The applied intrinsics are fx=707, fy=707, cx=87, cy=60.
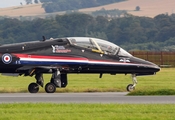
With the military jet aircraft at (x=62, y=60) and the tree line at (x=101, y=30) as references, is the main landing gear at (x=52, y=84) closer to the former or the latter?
the military jet aircraft at (x=62, y=60)

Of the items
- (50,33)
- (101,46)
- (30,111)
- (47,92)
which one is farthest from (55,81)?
(50,33)

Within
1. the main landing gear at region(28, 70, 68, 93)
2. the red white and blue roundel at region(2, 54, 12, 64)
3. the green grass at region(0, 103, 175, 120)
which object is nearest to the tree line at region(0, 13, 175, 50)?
the main landing gear at region(28, 70, 68, 93)

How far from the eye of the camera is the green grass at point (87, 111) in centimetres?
1755

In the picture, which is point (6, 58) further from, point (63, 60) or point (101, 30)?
point (101, 30)

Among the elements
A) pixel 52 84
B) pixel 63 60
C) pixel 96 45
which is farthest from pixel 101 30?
pixel 52 84

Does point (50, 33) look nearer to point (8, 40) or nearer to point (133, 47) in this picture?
point (8, 40)

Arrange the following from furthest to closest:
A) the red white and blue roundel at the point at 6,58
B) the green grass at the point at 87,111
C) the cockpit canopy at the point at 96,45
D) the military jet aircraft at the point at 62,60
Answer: the cockpit canopy at the point at 96,45 < the military jet aircraft at the point at 62,60 < the red white and blue roundel at the point at 6,58 < the green grass at the point at 87,111

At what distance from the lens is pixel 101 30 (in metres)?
154

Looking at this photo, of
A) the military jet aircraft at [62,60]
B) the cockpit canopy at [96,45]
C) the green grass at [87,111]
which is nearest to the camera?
the green grass at [87,111]

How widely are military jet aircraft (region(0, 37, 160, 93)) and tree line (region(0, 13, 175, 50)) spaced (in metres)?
103

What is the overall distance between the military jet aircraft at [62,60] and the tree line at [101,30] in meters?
103

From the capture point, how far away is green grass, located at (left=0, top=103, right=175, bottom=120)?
17.5 metres

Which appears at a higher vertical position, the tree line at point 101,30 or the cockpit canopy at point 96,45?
the tree line at point 101,30

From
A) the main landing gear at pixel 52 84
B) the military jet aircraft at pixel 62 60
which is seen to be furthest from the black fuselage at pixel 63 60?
the main landing gear at pixel 52 84
